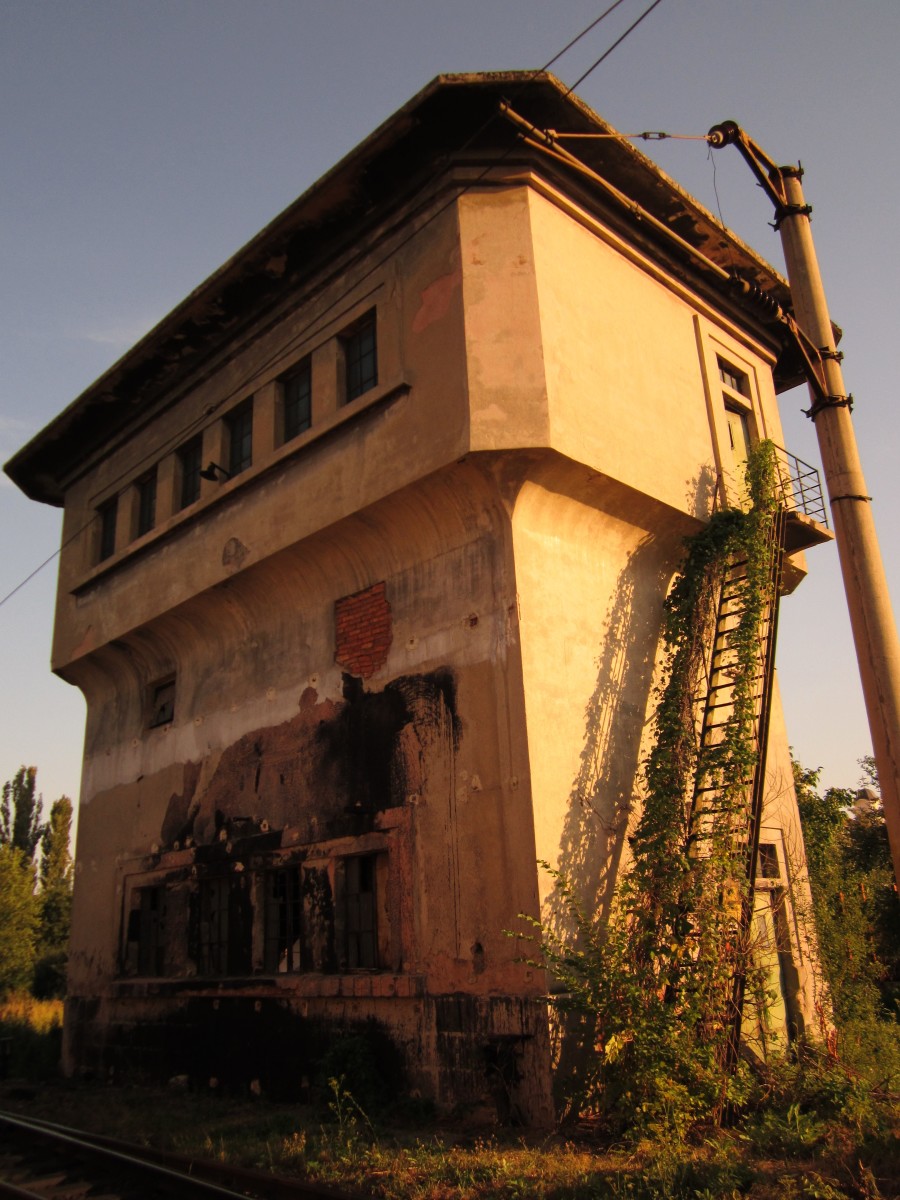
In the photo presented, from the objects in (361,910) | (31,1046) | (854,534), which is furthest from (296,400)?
(31,1046)

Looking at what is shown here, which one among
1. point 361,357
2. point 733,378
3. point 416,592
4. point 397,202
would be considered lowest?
point 416,592

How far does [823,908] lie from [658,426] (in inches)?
247

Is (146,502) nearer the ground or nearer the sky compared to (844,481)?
nearer the sky

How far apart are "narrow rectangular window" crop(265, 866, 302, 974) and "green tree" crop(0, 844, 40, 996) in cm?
2064

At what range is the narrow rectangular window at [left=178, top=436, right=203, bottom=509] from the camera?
15.3 meters

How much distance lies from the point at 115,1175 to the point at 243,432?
9631 millimetres

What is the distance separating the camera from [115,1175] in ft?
26.9

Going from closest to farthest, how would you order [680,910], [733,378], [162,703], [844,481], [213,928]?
[680,910] → [844,481] → [213,928] → [733,378] → [162,703]

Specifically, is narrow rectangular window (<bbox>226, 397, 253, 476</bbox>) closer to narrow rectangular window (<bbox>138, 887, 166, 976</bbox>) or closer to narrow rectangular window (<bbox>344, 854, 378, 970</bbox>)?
narrow rectangular window (<bbox>344, 854, 378, 970</bbox>)

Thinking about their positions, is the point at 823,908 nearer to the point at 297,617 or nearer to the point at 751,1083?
the point at 751,1083

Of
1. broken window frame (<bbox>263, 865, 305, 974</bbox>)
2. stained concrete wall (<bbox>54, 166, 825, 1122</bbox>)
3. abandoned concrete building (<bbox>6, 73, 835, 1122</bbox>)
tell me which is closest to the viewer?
stained concrete wall (<bbox>54, 166, 825, 1122</bbox>)

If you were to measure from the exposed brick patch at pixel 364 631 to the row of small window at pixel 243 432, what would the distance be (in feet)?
8.24

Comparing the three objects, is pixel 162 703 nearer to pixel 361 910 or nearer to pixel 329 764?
pixel 329 764

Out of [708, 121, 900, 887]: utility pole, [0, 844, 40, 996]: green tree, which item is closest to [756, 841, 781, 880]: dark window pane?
[708, 121, 900, 887]: utility pole
